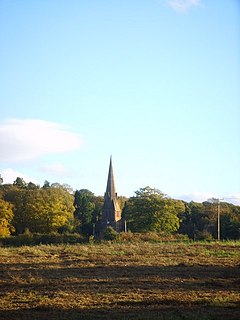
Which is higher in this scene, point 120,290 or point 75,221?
point 75,221

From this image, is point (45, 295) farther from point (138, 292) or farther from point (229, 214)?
point (229, 214)

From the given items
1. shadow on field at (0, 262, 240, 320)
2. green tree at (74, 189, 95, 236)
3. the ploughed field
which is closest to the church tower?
green tree at (74, 189, 95, 236)

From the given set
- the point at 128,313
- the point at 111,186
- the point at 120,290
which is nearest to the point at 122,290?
the point at 120,290

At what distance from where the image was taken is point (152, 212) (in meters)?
65.6

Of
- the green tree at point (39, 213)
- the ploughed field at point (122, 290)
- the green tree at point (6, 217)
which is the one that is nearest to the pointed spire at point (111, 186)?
the green tree at point (39, 213)

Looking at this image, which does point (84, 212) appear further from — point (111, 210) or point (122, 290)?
point (122, 290)

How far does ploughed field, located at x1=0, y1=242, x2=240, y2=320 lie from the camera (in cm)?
1132

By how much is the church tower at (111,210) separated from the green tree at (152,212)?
9.35 metres

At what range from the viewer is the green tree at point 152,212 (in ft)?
213

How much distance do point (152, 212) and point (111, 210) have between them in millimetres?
15228

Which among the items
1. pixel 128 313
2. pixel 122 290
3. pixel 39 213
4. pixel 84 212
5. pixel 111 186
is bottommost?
pixel 128 313

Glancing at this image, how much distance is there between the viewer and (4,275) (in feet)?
62.5

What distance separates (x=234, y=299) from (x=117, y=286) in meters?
4.30

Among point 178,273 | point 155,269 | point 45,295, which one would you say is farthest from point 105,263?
point 45,295
